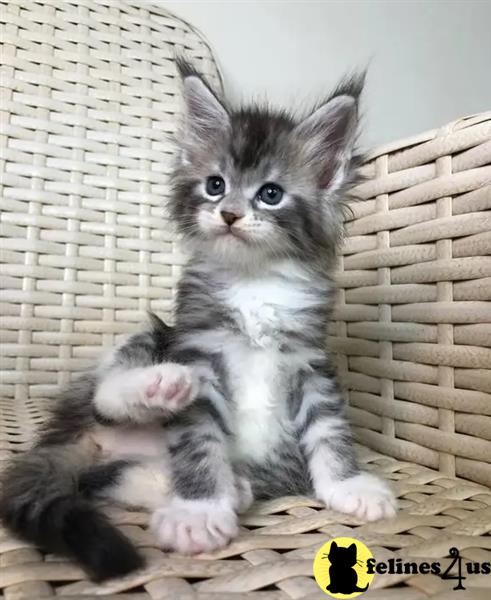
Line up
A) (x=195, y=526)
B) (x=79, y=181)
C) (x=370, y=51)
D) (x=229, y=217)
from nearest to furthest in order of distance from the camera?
(x=195, y=526) → (x=229, y=217) → (x=79, y=181) → (x=370, y=51)

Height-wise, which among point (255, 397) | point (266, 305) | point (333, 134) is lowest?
point (255, 397)

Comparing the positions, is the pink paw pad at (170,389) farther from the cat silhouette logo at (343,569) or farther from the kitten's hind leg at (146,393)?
the cat silhouette logo at (343,569)

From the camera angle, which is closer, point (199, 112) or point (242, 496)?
point (242, 496)

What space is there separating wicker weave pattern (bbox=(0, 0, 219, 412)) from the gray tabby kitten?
506 mm

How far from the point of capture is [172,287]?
2.08 metres

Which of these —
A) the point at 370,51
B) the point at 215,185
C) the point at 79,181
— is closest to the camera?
the point at 215,185

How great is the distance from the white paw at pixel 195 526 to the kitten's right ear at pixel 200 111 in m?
0.84

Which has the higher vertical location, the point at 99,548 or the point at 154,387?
the point at 154,387

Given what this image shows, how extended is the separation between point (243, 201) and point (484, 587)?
82 cm

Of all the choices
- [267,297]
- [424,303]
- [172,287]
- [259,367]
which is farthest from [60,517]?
[172,287]

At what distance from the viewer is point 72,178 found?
6.46 feet

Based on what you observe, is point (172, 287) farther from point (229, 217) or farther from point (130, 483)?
point (130, 483)

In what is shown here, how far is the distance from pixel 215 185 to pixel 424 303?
557 millimetres

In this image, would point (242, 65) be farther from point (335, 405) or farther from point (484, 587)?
point (484, 587)
